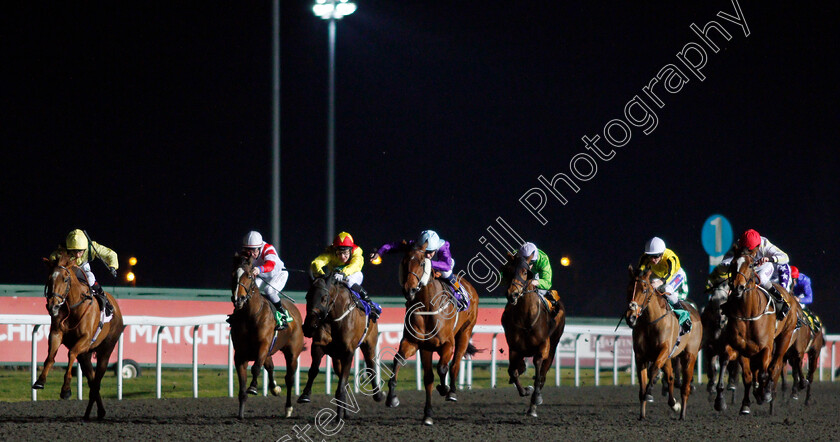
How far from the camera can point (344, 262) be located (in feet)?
29.6

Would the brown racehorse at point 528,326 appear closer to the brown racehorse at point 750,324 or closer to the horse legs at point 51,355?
the brown racehorse at point 750,324

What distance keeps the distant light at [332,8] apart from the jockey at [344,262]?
20.6ft

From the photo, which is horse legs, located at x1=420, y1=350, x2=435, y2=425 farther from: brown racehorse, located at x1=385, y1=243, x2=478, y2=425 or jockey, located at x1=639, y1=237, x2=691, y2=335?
jockey, located at x1=639, y1=237, x2=691, y2=335

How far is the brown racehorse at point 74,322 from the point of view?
781 cm

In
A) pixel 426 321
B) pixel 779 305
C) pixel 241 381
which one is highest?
pixel 779 305

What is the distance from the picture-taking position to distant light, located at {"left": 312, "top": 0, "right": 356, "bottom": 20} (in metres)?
14.5

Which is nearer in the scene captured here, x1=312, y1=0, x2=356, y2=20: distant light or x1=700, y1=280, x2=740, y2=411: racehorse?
x1=700, y1=280, x2=740, y2=411: racehorse

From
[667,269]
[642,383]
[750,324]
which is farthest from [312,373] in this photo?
[750,324]

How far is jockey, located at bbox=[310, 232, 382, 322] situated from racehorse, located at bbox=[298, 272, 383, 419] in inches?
5.5

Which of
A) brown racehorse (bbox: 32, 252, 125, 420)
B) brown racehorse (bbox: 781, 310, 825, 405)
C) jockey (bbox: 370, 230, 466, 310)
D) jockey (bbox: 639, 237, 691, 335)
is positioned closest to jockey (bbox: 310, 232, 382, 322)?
jockey (bbox: 370, 230, 466, 310)

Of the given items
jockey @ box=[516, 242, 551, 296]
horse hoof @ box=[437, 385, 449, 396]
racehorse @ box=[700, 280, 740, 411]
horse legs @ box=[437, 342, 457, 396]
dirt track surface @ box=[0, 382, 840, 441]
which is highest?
jockey @ box=[516, 242, 551, 296]

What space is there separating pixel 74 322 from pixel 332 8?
24.9ft

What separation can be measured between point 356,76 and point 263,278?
61.9ft

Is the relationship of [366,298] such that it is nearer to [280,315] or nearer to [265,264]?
[280,315]
